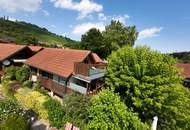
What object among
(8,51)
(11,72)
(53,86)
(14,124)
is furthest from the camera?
(8,51)

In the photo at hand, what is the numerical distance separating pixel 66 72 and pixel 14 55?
15296 mm

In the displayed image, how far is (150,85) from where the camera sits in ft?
62.7

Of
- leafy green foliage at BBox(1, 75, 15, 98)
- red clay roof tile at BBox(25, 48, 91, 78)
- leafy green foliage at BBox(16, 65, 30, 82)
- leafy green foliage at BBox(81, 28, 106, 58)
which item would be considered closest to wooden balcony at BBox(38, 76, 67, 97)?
red clay roof tile at BBox(25, 48, 91, 78)

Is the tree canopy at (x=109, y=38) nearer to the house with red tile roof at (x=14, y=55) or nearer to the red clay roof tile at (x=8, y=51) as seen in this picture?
the house with red tile roof at (x=14, y=55)

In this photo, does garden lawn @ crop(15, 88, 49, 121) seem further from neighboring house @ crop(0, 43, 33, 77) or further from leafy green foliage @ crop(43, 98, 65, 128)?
neighboring house @ crop(0, 43, 33, 77)

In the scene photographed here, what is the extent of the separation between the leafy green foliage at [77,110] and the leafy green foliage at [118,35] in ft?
124

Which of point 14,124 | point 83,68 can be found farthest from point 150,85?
point 14,124

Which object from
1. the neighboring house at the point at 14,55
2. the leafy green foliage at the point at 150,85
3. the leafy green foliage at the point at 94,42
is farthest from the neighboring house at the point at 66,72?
the leafy green foliage at the point at 94,42

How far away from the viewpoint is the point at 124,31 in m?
58.5

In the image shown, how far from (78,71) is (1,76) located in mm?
16540

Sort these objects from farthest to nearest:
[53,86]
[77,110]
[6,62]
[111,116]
Result: [6,62], [53,86], [77,110], [111,116]

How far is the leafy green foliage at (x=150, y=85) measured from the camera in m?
19.4

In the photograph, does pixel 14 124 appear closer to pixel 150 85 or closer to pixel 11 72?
pixel 150 85

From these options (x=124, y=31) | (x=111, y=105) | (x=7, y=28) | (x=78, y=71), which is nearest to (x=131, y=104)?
(x=111, y=105)
